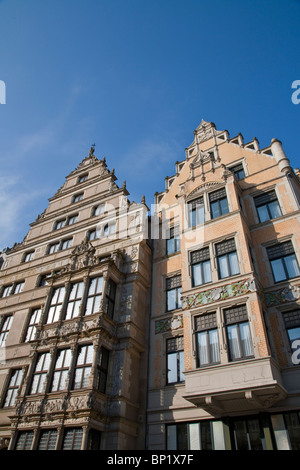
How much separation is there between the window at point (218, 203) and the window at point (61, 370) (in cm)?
1123

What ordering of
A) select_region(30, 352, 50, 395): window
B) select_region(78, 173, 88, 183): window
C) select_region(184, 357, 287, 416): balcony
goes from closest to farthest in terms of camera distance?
select_region(184, 357, 287, 416): balcony
select_region(30, 352, 50, 395): window
select_region(78, 173, 88, 183): window

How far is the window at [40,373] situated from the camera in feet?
57.6

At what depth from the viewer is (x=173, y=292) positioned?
66.3ft

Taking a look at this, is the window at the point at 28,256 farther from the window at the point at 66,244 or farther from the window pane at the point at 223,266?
the window pane at the point at 223,266

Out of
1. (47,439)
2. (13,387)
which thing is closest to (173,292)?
(47,439)

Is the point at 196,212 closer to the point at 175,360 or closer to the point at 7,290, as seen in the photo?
the point at 175,360

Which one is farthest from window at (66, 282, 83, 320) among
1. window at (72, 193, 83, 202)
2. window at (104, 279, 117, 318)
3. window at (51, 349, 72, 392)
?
window at (72, 193, 83, 202)

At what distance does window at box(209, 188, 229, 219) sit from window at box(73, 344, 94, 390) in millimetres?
10183

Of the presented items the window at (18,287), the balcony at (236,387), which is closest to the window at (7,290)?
the window at (18,287)

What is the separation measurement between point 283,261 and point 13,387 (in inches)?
679

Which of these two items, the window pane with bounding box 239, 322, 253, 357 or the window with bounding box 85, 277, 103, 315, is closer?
the window pane with bounding box 239, 322, 253, 357

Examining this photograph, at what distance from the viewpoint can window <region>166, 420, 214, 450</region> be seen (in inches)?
570

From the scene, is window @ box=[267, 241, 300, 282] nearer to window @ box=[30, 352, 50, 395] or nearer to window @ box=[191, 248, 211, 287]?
window @ box=[191, 248, 211, 287]

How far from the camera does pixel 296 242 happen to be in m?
17.4
